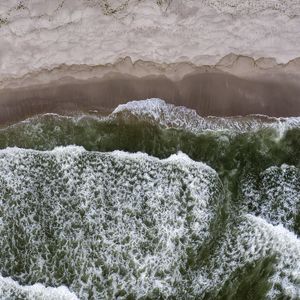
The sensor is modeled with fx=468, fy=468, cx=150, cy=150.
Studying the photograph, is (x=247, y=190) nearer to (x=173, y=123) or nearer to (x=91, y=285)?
(x=173, y=123)

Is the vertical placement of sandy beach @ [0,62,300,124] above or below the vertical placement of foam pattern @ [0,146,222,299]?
above

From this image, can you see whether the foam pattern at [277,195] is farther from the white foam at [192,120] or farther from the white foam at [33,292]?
the white foam at [33,292]

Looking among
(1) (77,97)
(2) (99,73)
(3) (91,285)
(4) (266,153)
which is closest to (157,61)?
(2) (99,73)

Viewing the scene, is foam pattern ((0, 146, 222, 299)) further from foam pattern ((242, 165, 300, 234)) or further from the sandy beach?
the sandy beach

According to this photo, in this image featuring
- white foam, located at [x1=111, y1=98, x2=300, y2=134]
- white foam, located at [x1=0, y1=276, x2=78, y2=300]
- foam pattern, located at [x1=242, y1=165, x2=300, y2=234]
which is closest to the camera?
white foam, located at [x1=0, y1=276, x2=78, y2=300]

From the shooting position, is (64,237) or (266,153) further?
(266,153)

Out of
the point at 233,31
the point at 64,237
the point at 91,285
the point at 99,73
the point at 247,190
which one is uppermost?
the point at 233,31

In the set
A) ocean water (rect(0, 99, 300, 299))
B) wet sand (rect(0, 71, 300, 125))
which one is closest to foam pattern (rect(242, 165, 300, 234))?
ocean water (rect(0, 99, 300, 299))

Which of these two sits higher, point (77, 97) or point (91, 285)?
point (77, 97)

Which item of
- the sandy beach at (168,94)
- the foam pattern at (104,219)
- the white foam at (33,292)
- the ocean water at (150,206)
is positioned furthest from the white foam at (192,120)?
the white foam at (33,292)
